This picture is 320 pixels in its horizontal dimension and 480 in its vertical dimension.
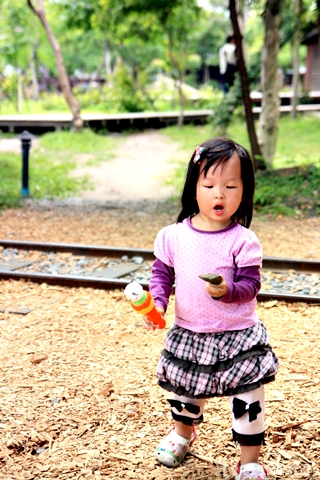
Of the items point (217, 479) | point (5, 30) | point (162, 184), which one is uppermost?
point (5, 30)

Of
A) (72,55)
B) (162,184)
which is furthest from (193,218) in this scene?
(72,55)

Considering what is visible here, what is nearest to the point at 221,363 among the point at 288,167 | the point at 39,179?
the point at 288,167

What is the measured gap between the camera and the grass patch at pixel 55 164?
10765mm

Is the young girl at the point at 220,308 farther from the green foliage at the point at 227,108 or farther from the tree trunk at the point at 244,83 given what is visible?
the green foliage at the point at 227,108

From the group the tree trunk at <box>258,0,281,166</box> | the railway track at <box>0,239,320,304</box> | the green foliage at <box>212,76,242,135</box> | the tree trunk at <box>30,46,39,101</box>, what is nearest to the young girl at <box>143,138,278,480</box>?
the railway track at <box>0,239,320,304</box>

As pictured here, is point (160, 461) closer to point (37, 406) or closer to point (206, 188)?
point (37, 406)

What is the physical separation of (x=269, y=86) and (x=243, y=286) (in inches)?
395

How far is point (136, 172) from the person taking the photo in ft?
44.5

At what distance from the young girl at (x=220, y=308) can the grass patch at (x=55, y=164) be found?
740 centimetres

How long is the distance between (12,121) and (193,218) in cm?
1848

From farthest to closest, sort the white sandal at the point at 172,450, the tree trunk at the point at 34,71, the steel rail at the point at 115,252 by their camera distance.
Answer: the tree trunk at the point at 34,71, the steel rail at the point at 115,252, the white sandal at the point at 172,450

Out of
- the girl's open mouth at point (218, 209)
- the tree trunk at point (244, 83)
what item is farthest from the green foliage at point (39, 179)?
the girl's open mouth at point (218, 209)

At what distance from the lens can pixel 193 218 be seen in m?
2.52

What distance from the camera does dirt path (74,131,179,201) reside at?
36.2 feet
